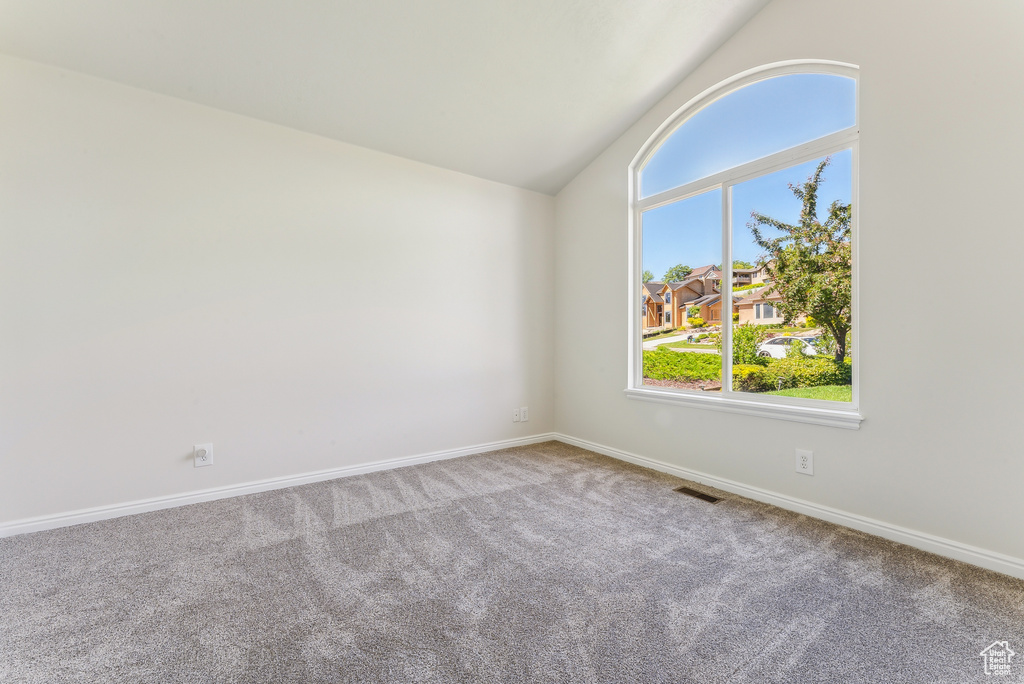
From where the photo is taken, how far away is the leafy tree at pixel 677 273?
312 centimetres

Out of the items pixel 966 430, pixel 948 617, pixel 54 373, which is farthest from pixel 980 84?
pixel 54 373

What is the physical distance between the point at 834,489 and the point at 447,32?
311 centimetres

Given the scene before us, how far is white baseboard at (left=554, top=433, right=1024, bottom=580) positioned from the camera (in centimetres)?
176

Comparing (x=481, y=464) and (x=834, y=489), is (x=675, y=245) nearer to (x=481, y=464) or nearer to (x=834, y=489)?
(x=834, y=489)

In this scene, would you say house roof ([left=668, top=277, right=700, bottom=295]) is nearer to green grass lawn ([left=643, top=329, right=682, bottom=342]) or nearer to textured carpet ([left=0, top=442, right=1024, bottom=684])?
green grass lawn ([left=643, top=329, right=682, bottom=342])

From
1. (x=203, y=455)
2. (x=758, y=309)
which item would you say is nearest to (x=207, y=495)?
(x=203, y=455)

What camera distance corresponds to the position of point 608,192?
3529 millimetres

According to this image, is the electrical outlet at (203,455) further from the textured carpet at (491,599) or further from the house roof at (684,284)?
the house roof at (684,284)

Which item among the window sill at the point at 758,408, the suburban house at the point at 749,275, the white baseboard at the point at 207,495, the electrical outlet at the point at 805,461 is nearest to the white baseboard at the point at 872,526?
the electrical outlet at the point at 805,461

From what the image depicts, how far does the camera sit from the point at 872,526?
6.82ft

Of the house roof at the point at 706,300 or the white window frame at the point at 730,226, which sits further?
the house roof at the point at 706,300

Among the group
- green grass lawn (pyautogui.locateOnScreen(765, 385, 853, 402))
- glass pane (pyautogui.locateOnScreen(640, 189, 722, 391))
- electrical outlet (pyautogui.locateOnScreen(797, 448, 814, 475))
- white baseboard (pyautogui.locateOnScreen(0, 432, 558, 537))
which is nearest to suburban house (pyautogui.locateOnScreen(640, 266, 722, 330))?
glass pane (pyautogui.locateOnScreen(640, 189, 722, 391))

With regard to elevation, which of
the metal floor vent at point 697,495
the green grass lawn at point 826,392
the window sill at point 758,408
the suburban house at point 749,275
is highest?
the suburban house at point 749,275

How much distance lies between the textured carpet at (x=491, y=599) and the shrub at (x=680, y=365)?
89 cm
